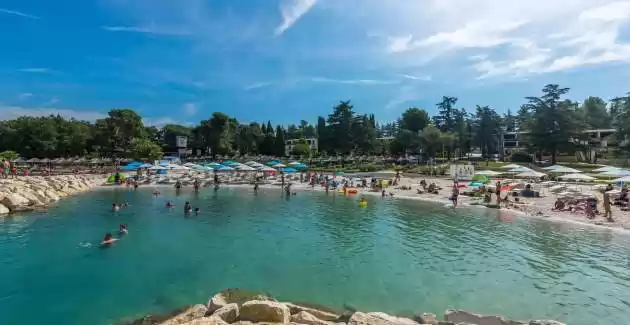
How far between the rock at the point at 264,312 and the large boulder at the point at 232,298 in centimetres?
155

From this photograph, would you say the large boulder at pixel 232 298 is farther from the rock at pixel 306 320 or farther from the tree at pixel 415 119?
the tree at pixel 415 119

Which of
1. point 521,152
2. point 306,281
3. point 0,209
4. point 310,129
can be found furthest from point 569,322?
point 310,129

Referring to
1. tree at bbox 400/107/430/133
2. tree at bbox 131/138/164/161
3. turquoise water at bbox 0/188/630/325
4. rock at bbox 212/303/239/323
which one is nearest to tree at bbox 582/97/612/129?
tree at bbox 400/107/430/133

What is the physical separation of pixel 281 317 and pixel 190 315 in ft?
10.2

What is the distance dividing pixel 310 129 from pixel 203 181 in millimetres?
107735

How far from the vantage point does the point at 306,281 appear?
14516mm

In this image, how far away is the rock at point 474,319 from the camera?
32.4 feet

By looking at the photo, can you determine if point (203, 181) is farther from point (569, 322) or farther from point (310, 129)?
point (310, 129)

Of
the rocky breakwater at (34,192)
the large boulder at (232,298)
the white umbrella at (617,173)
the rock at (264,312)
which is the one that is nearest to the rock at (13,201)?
the rocky breakwater at (34,192)

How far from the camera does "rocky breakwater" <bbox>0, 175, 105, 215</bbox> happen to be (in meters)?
27.8

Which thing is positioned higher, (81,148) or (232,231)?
(81,148)

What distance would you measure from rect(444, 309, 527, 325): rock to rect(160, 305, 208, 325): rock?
6889 millimetres

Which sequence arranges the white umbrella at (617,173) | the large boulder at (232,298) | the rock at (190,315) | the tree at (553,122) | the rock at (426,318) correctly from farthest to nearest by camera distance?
the tree at (553,122) < the white umbrella at (617,173) < the large boulder at (232,298) < the rock at (426,318) < the rock at (190,315)

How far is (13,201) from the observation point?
91.7 feet
